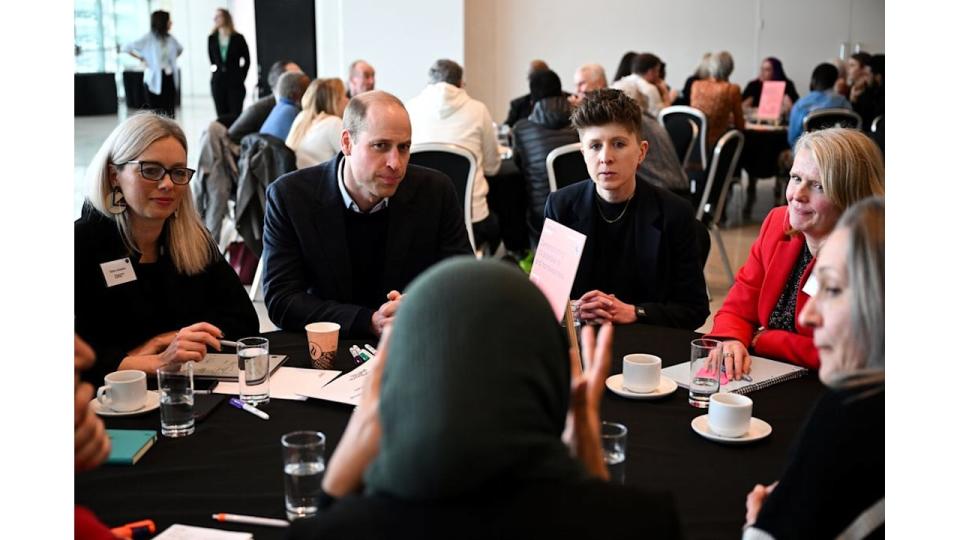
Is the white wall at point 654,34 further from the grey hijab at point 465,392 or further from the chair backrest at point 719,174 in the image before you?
the grey hijab at point 465,392

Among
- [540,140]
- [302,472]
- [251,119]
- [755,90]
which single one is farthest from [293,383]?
[755,90]

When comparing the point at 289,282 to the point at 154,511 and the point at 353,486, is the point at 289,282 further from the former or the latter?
the point at 353,486

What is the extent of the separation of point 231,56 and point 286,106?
5.45m

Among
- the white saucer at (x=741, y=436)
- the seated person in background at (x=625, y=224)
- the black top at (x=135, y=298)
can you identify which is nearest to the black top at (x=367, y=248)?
the black top at (x=135, y=298)

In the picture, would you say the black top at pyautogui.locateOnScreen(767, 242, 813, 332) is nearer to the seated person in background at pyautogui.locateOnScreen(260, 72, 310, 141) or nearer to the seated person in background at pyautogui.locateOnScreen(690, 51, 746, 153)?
the seated person in background at pyautogui.locateOnScreen(260, 72, 310, 141)

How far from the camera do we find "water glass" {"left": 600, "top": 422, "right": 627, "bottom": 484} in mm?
1487

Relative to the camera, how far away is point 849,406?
112 centimetres

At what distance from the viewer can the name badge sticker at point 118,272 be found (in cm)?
228

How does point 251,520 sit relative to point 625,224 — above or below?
below

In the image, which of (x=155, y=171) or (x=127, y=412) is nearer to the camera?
(x=127, y=412)

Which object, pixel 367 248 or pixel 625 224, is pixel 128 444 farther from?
pixel 625 224

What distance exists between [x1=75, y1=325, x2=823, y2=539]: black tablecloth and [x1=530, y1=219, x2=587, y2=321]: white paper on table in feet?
1.03

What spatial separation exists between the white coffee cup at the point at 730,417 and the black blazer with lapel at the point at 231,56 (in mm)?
10207
